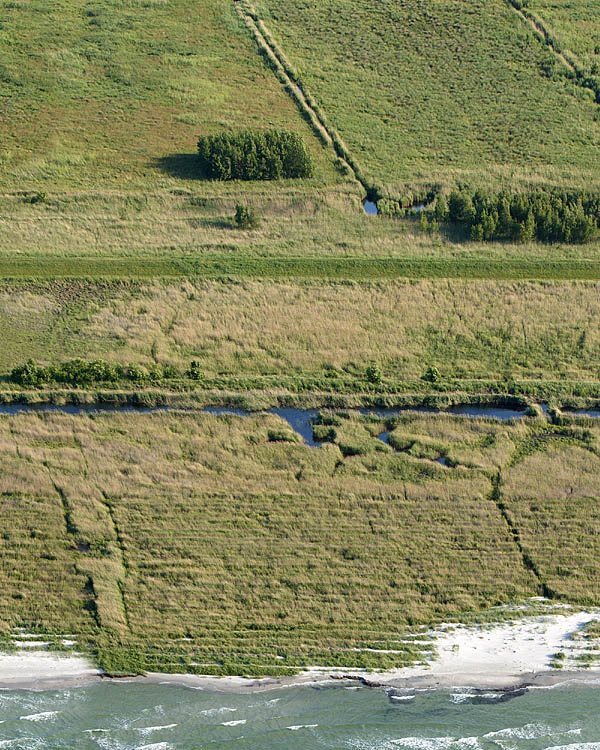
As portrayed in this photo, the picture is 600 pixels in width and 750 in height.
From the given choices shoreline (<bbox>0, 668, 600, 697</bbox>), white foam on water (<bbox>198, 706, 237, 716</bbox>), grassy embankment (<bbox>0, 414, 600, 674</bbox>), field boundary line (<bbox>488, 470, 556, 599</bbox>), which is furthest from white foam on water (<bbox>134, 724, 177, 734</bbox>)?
field boundary line (<bbox>488, 470, 556, 599</bbox>)

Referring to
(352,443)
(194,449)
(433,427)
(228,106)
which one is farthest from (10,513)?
(228,106)

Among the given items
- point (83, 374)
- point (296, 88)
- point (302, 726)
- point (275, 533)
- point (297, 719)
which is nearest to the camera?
point (302, 726)

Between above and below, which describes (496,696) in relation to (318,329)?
below

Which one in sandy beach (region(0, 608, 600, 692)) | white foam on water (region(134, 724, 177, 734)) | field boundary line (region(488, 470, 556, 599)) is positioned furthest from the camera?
field boundary line (region(488, 470, 556, 599))

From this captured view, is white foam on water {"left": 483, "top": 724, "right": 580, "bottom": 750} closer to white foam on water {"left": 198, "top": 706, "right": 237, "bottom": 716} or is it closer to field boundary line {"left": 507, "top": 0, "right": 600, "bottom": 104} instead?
white foam on water {"left": 198, "top": 706, "right": 237, "bottom": 716}

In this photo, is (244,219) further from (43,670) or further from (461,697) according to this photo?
(461,697)

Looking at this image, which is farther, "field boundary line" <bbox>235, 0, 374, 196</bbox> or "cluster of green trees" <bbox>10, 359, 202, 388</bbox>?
"field boundary line" <bbox>235, 0, 374, 196</bbox>

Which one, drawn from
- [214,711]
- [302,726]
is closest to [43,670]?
[214,711]

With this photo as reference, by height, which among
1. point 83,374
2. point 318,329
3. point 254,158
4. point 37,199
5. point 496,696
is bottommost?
point 496,696
